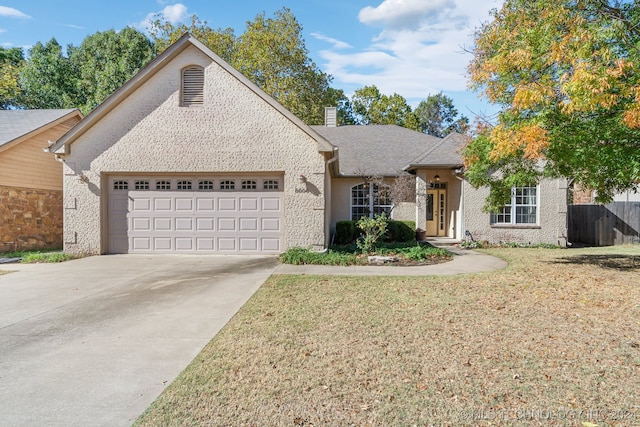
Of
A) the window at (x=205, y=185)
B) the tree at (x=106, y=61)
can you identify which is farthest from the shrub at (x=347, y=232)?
the tree at (x=106, y=61)

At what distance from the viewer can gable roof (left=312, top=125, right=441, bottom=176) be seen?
1730cm

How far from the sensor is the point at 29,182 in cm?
1505

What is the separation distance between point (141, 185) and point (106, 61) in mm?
25726

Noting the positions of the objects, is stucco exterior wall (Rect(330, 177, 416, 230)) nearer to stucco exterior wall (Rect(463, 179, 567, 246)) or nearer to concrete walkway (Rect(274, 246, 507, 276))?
stucco exterior wall (Rect(463, 179, 567, 246))

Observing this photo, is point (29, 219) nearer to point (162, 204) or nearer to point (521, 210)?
point (162, 204)

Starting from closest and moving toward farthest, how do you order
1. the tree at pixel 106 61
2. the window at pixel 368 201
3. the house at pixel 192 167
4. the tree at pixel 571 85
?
the tree at pixel 571 85 < the house at pixel 192 167 < the window at pixel 368 201 < the tree at pixel 106 61

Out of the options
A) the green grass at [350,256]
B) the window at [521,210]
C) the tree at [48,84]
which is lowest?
the green grass at [350,256]

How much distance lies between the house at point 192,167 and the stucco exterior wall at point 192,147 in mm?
31

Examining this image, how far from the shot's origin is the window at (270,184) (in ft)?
40.5

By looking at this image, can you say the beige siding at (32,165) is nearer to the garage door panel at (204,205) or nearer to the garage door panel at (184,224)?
the garage door panel at (184,224)

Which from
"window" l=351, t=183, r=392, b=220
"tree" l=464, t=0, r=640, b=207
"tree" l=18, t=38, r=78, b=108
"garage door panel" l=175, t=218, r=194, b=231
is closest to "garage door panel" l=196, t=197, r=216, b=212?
"garage door panel" l=175, t=218, r=194, b=231

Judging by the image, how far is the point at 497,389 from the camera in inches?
138

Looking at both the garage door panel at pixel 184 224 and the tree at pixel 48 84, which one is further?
the tree at pixel 48 84

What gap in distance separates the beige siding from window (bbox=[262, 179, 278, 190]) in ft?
31.7
